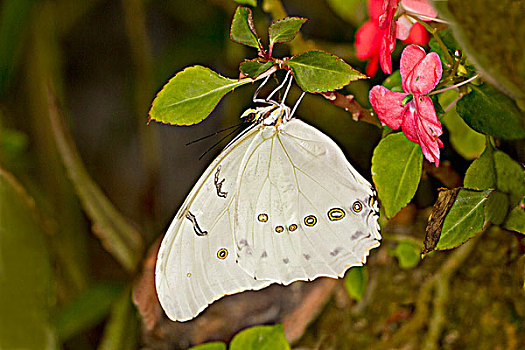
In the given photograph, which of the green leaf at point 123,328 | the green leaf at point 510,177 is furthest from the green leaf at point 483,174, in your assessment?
the green leaf at point 123,328

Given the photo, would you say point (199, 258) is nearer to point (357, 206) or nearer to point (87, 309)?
point (357, 206)

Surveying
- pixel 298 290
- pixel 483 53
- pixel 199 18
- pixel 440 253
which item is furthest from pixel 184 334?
pixel 199 18

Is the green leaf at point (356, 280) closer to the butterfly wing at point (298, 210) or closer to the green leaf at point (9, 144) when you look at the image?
the butterfly wing at point (298, 210)

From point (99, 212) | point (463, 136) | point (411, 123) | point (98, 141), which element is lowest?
point (98, 141)

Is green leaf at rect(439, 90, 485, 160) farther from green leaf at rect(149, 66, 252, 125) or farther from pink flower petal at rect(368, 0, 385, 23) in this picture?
green leaf at rect(149, 66, 252, 125)

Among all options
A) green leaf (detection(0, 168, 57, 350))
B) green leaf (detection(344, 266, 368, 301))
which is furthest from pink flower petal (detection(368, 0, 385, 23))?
green leaf (detection(0, 168, 57, 350))

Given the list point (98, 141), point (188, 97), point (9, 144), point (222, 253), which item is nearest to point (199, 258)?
point (222, 253)
